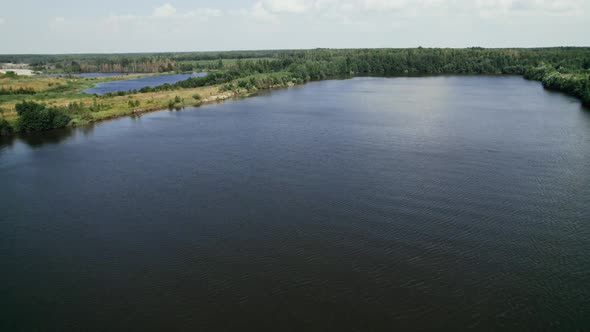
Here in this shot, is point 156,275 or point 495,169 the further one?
point 495,169

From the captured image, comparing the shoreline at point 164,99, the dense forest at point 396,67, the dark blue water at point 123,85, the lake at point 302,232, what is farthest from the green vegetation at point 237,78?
the lake at point 302,232

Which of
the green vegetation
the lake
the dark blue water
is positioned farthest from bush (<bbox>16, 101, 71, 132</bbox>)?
the dark blue water

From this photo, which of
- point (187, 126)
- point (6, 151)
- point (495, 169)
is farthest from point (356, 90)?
point (6, 151)

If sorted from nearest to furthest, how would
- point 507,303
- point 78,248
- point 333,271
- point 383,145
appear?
point 507,303, point 333,271, point 78,248, point 383,145

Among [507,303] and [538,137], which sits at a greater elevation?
[538,137]

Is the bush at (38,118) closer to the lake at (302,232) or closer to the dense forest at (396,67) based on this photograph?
the lake at (302,232)

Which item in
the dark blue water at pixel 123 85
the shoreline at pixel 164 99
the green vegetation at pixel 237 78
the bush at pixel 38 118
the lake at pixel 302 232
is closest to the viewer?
the lake at pixel 302 232

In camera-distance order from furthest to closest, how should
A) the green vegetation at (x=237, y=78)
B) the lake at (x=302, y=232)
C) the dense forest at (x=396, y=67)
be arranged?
the dense forest at (x=396, y=67) → the green vegetation at (x=237, y=78) → the lake at (x=302, y=232)

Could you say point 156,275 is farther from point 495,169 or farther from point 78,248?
point 495,169
